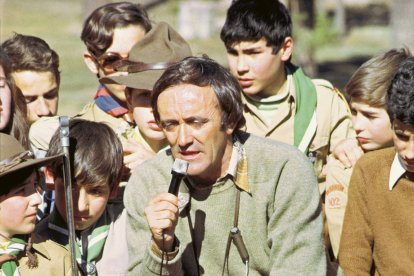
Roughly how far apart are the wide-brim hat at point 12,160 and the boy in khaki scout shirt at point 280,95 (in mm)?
1552

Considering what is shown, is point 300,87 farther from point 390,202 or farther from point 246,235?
point 246,235

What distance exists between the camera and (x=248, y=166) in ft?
15.4

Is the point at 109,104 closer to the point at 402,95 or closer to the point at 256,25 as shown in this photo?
the point at 256,25

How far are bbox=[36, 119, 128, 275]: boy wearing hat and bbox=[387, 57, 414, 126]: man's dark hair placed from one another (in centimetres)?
144

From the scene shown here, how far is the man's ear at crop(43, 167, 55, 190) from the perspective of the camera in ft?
16.6

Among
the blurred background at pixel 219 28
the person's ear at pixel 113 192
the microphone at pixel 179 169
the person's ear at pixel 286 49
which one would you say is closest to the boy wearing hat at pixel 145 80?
the person's ear at pixel 113 192

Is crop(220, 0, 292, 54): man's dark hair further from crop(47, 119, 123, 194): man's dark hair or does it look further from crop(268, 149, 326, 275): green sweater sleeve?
crop(268, 149, 326, 275): green sweater sleeve

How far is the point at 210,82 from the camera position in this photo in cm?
463

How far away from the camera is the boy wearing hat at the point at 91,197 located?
4953 mm

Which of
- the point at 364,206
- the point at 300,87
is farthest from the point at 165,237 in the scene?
the point at 300,87

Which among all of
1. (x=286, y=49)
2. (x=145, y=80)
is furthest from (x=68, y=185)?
(x=286, y=49)

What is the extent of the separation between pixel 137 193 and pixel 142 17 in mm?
1825

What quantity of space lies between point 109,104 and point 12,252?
5.32 feet

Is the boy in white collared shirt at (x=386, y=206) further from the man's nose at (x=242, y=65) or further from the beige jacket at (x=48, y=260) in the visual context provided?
the beige jacket at (x=48, y=260)
